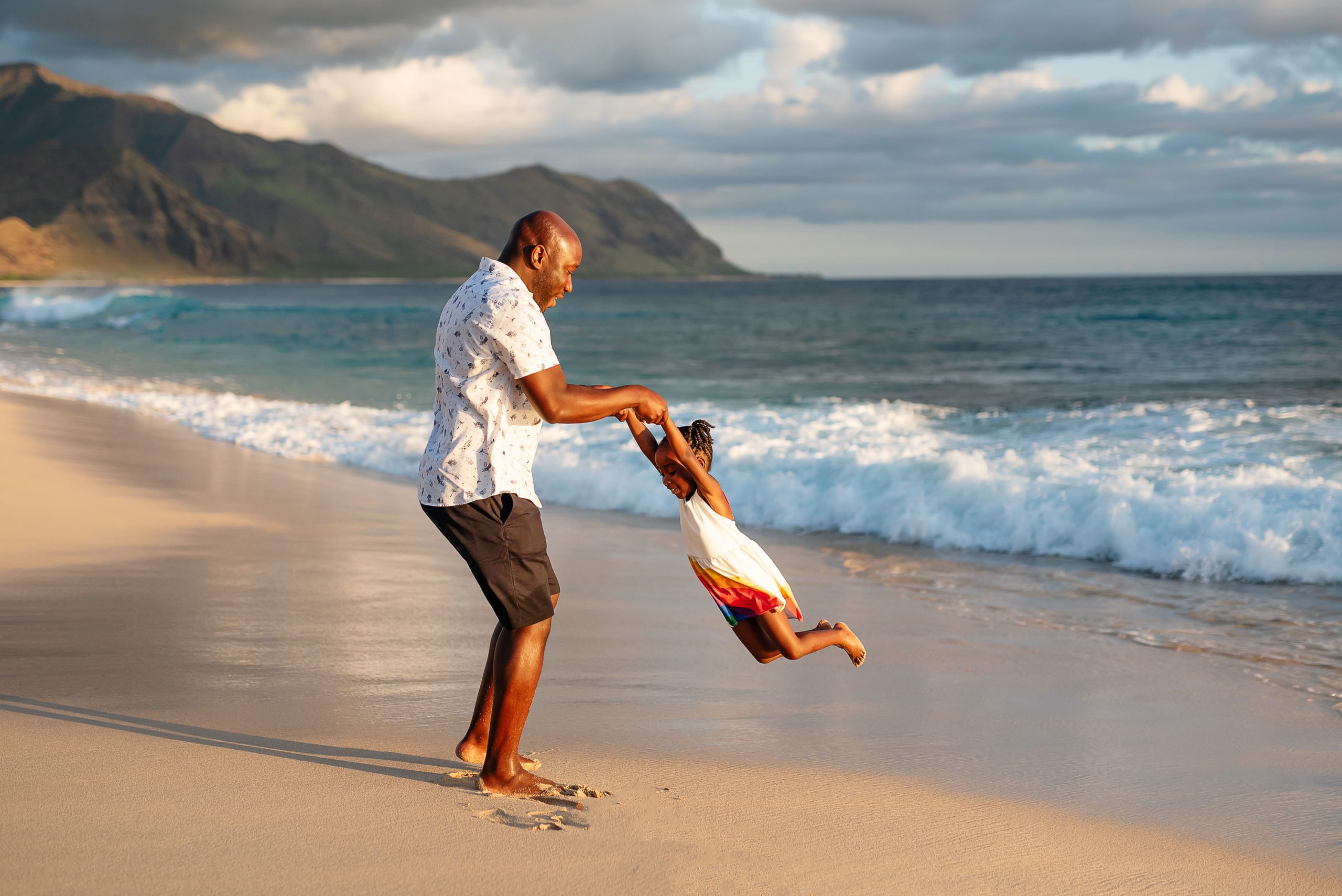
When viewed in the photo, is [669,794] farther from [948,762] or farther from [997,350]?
[997,350]

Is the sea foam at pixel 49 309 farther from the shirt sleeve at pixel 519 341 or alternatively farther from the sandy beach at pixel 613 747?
the shirt sleeve at pixel 519 341

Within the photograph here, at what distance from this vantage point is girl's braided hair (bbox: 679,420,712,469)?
393 centimetres

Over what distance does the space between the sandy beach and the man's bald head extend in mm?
1653

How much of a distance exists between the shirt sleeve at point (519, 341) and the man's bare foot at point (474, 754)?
138cm

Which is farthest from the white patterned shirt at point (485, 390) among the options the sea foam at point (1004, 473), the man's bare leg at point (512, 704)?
the sea foam at point (1004, 473)

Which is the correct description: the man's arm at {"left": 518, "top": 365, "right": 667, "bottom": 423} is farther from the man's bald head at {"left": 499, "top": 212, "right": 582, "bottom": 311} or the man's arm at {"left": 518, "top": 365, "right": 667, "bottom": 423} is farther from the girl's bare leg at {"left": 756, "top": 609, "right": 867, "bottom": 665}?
→ the girl's bare leg at {"left": 756, "top": 609, "right": 867, "bottom": 665}

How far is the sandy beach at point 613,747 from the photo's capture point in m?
3.11

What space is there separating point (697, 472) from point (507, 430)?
0.73 m

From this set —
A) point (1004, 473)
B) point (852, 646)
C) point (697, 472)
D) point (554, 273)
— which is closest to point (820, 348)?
point (1004, 473)

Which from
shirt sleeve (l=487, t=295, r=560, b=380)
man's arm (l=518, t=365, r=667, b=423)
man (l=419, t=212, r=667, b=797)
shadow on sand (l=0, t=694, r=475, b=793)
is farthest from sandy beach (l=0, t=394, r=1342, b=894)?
shirt sleeve (l=487, t=295, r=560, b=380)

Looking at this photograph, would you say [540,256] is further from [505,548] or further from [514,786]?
[514,786]

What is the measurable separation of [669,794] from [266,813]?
127 centimetres

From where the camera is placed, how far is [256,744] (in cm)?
397

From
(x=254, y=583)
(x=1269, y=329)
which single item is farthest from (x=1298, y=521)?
(x=1269, y=329)
